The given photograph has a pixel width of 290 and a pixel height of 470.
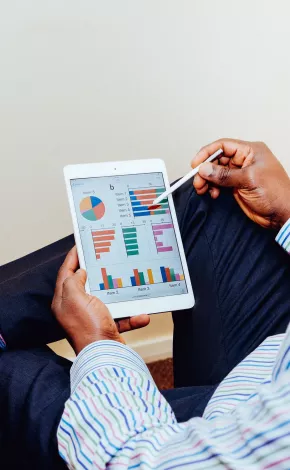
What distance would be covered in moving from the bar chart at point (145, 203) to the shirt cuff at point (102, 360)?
24 cm

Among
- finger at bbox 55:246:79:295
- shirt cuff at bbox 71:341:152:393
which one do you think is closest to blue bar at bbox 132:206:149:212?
finger at bbox 55:246:79:295

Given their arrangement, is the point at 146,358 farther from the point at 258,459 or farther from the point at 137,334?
the point at 258,459

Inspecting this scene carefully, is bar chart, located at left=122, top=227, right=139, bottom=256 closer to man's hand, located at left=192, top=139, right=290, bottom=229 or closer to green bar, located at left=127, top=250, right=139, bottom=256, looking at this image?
green bar, located at left=127, top=250, right=139, bottom=256

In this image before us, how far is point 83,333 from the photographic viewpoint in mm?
742

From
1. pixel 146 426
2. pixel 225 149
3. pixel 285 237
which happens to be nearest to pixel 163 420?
pixel 146 426

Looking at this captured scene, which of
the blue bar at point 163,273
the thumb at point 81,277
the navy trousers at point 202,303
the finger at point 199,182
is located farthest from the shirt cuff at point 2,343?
the finger at point 199,182

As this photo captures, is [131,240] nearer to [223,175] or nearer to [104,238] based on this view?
[104,238]

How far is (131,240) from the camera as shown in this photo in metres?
0.84

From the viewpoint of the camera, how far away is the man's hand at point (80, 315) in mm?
737

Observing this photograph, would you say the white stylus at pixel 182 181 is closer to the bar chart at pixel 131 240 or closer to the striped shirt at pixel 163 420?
the bar chart at pixel 131 240

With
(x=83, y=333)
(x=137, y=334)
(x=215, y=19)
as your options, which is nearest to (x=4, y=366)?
(x=83, y=333)

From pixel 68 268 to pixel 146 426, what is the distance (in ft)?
1.03

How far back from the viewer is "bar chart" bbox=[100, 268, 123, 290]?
81 centimetres

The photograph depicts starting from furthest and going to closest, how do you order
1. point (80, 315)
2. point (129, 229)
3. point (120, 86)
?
point (120, 86) < point (129, 229) < point (80, 315)
